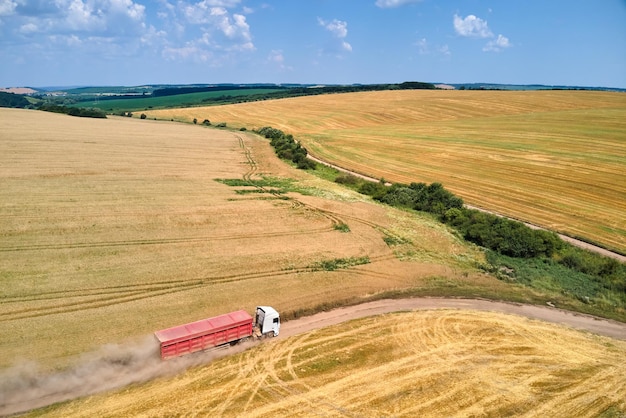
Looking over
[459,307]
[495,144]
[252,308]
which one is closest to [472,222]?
[459,307]

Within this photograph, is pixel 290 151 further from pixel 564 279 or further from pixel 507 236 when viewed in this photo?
pixel 564 279

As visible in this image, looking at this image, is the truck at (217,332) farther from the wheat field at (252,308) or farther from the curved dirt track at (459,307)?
the curved dirt track at (459,307)

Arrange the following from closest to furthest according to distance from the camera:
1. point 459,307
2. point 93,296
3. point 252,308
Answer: point 93,296 → point 252,308 → point 459,307

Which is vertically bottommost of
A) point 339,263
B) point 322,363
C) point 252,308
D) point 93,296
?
point 322,363

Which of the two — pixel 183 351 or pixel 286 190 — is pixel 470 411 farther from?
pixel 286 190

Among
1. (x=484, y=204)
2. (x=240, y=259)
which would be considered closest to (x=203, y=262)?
(x=240, y=259)

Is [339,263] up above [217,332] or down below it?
above

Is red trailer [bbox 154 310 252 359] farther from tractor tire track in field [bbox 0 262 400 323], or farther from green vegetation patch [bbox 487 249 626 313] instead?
green vegetation patch [bbox 487 249 626 313]

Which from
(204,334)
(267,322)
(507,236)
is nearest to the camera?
(204,334)
